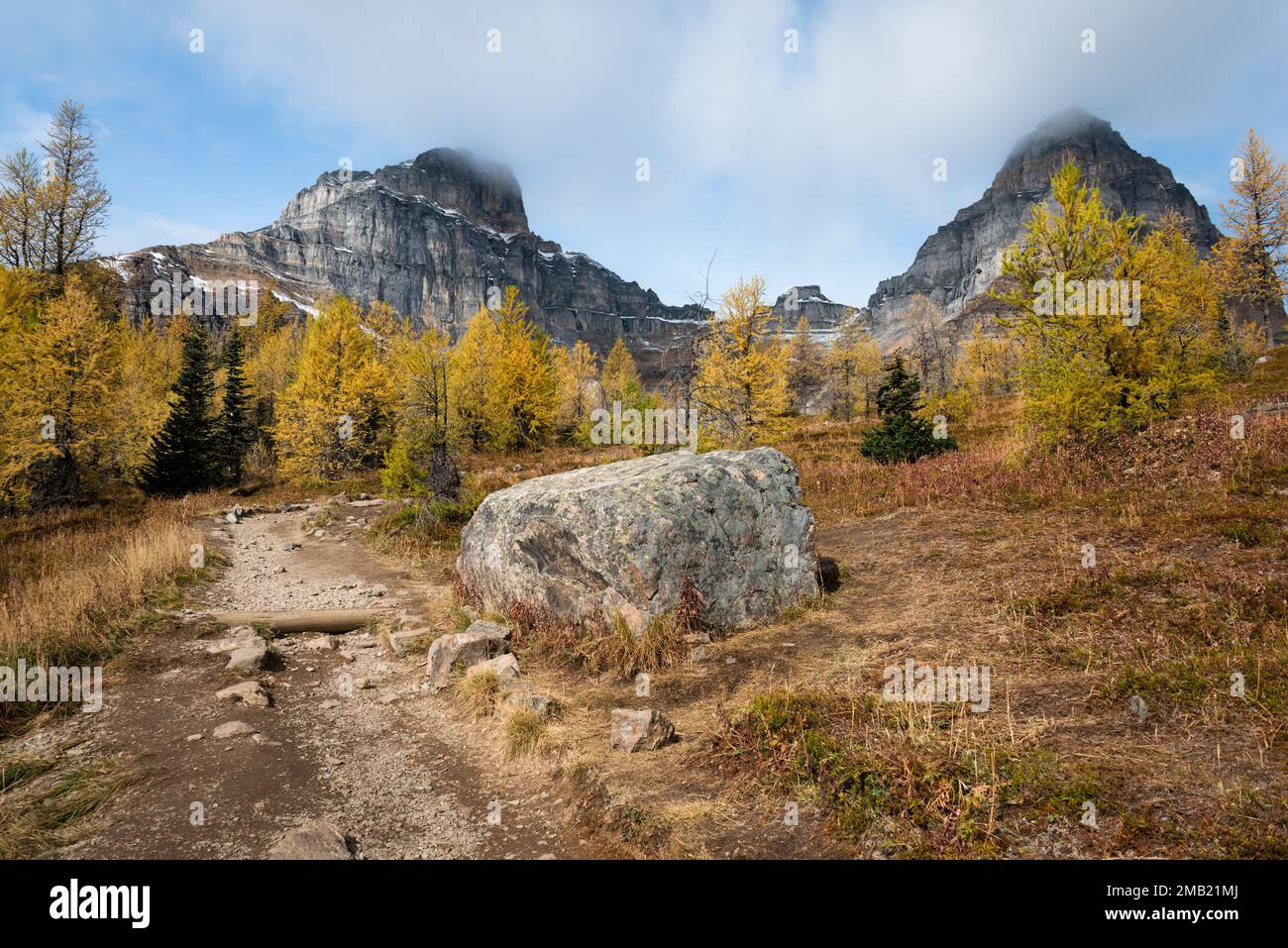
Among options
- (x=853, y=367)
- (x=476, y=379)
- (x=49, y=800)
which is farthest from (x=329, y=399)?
(x=853, y=367)

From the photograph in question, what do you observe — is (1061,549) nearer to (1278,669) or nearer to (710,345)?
(1278,669)

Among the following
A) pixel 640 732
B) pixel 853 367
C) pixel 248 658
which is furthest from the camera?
pixel 853 367

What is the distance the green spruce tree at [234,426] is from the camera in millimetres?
30406

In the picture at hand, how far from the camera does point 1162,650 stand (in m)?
5.08

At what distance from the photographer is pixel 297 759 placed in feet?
16.6

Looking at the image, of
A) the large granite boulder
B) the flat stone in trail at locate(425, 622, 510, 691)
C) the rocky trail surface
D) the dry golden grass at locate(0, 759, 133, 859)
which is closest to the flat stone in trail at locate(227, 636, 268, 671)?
the rocky trail surface

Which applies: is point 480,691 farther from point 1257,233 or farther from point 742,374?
point 1257,233

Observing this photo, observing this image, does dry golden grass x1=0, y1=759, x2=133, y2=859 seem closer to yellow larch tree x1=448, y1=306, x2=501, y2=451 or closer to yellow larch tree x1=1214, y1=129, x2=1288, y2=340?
yellow larch tree x1=448, y1=306, x2=501, y2=451

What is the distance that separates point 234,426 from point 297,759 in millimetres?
34647

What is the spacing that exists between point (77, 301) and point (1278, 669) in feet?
101

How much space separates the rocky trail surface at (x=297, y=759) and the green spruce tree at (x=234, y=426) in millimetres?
26889

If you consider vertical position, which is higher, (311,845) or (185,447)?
(185,447)

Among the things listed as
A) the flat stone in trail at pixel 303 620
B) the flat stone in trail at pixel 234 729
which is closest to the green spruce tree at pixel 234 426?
the flat stone in trail at pixel 303 620

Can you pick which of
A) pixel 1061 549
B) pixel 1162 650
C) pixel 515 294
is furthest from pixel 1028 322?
pixel 515 294
